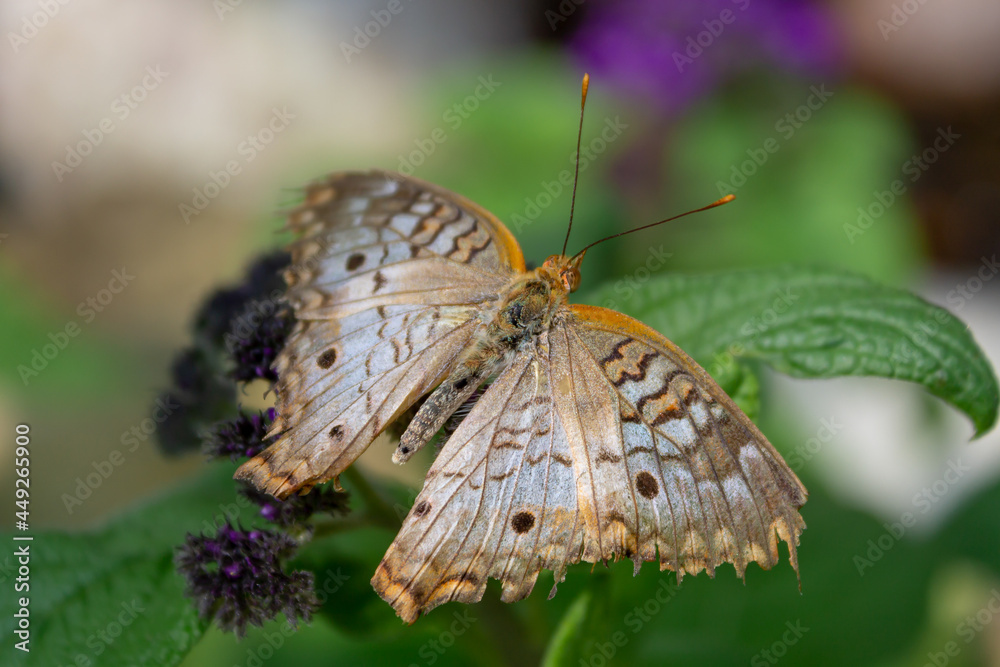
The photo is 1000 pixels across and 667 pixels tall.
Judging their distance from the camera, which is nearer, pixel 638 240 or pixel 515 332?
pixel 515 332

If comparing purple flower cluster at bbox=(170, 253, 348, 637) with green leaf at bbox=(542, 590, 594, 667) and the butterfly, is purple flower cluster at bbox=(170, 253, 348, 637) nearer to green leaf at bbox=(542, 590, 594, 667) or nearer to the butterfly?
the butterfly

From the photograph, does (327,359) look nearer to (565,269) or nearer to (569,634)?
(565,269)

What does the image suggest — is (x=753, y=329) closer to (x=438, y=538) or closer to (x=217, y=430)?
(x=438, y=538)

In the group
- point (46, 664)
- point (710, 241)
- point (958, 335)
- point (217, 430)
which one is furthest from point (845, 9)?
Result: point (46, 664)

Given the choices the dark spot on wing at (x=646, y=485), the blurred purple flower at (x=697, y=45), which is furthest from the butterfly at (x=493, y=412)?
the blurred purple flower at (x=697, y=45)

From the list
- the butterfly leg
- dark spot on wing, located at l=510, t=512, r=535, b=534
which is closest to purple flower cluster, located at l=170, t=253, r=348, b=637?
the butterfly leg

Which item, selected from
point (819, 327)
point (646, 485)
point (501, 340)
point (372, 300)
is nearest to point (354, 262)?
point (372, 300)
